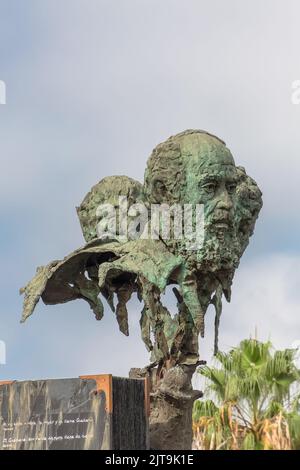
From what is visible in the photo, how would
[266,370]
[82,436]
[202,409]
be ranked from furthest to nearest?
[202,409] < [266,370] < [82,436]

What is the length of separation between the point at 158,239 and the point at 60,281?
82.2 inches

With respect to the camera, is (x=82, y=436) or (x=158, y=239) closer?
(x=82, y=436)

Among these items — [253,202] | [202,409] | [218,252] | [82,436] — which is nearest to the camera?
[82,436]

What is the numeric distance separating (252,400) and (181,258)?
351 cm

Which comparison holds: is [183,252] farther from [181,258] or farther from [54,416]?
[54,416]

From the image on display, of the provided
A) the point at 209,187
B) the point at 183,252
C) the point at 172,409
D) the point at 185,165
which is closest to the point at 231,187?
the point at 209,187

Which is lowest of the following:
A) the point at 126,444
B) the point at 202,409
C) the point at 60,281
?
the point at 126,444

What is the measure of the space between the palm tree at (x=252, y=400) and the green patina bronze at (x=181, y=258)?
5.76 ft

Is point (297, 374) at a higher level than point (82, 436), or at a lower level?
higher

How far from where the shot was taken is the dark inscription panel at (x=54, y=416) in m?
15.5

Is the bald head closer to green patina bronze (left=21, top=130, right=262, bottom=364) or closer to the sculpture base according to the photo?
green patina bronze (left=21, top=130, right=262, bottom=364)

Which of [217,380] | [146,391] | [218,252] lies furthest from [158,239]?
[217,380]

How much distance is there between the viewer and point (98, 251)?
1856cm

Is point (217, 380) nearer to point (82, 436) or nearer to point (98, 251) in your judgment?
point (98, 251)
